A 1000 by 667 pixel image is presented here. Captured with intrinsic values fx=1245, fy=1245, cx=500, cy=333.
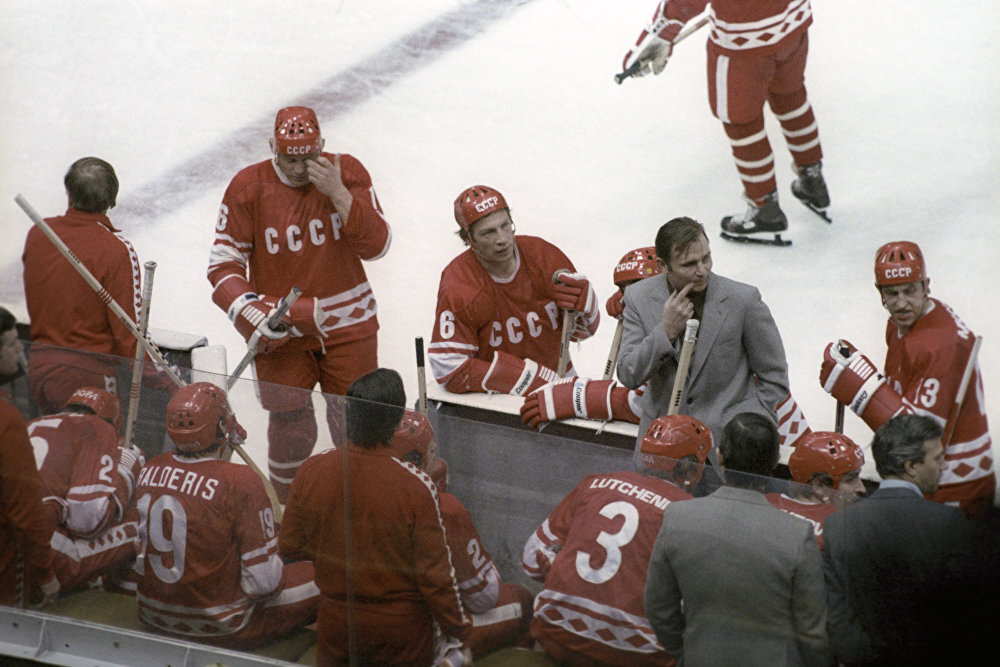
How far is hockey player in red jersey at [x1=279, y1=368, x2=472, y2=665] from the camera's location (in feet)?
8.52

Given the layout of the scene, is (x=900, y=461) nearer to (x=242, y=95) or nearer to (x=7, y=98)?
(x=242, y=95)

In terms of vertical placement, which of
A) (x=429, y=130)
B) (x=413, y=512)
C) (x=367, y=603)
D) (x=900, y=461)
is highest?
(x=429, y=130)

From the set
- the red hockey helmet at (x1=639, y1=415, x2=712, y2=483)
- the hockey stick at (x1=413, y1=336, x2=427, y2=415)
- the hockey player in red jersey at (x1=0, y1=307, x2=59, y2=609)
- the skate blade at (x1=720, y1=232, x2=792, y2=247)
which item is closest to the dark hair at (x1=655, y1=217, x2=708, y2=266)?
the red hockey helmet at (x1=639, y1=415, x2=712, y2=483)

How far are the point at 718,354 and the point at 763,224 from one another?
191 cm

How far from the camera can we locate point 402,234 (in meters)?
5.48

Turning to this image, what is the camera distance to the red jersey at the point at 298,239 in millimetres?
Answer: 4004

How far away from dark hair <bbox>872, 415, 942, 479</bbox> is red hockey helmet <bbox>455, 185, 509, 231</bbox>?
1.59 m

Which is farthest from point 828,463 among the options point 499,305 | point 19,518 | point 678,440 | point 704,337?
point 19,518

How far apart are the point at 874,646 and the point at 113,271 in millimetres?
2606

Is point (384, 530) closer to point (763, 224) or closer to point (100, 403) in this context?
point (100, 403)

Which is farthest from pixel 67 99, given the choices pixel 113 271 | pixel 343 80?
pixel 113 271

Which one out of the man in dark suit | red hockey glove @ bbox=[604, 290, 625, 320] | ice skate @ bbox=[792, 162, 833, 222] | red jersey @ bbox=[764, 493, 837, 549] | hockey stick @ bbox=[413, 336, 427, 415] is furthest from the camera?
ice skate @ bbox=[792, 162, 833, 222]

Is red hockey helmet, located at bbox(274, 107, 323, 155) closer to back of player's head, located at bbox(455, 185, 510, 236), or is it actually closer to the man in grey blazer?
back of player's head, located at bbox(455, 185, 510, 236)

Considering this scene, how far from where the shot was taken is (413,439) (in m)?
2.64
